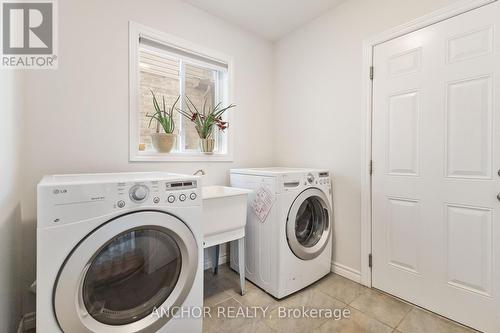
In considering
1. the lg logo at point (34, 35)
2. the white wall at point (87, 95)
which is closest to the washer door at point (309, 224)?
the white wall at point (87, 95)

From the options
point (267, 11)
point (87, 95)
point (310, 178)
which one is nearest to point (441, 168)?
point (310, 178)

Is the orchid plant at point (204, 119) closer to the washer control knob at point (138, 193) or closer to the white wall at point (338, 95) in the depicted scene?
the white wall at point (338, 95)

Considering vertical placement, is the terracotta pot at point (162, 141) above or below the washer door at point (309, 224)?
above

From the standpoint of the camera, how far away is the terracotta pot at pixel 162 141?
73.0 inches

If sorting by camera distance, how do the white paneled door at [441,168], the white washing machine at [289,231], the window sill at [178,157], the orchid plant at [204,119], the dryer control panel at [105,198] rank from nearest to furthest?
the dryer control panel at [105,198], the white paneled door at [441,168], the white washing machine at [289,231], the window sill at [178,157], the orchid plant at [204,119]

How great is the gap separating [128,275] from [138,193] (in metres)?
0.43

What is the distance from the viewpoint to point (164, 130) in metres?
1.93

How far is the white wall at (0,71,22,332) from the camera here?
0.99 m

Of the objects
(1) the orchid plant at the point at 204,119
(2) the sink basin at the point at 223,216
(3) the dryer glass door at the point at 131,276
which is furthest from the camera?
(1) the orchid plant at the point at 204,119

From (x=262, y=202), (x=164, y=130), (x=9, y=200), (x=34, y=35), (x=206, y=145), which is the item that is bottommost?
(x=262, y=202)

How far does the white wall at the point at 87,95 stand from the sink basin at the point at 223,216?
628 millimetres

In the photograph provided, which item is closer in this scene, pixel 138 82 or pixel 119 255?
pixel 119 255

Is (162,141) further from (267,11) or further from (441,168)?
(441,168)

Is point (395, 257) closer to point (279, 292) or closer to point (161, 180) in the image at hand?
point (279, 292)
